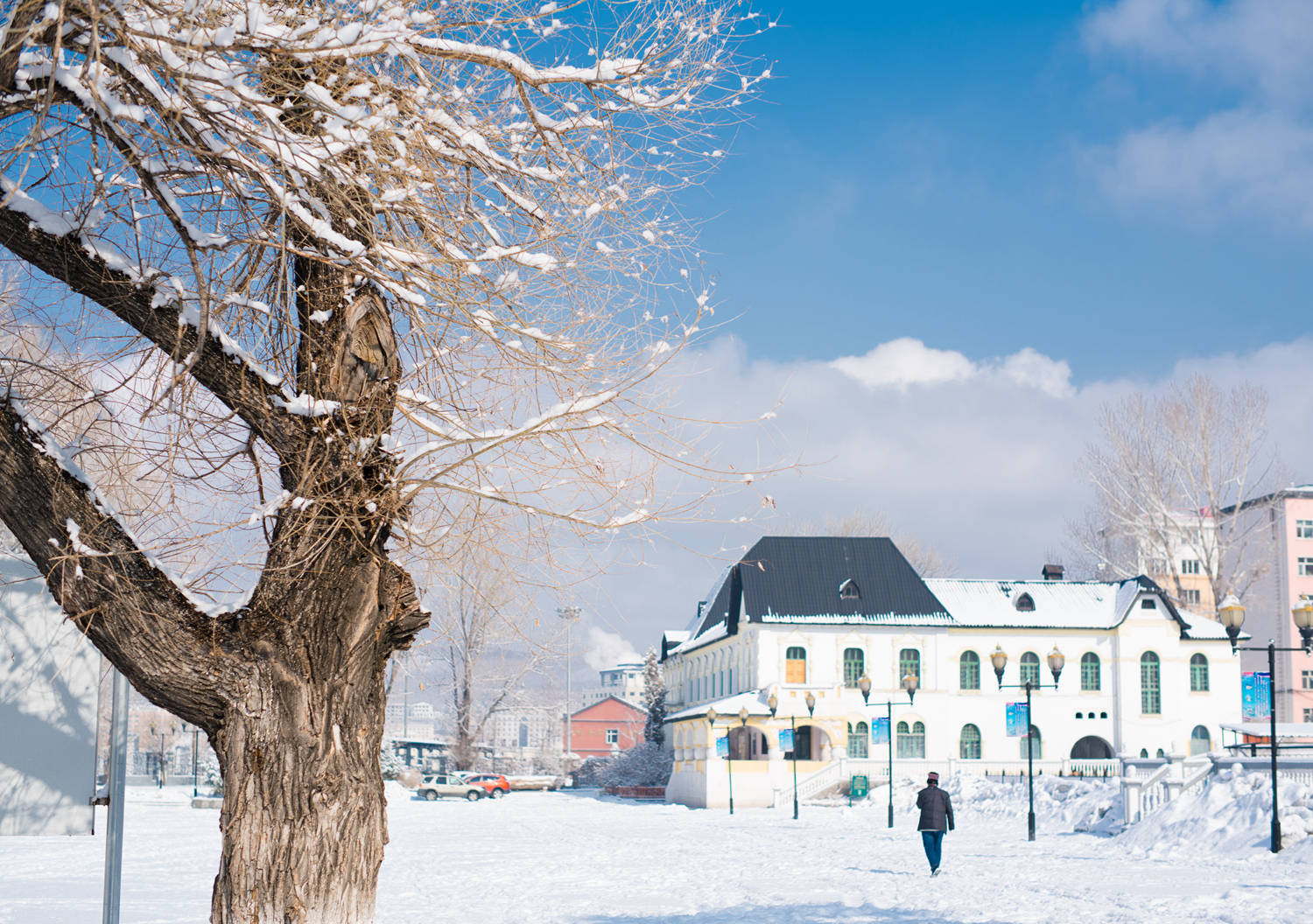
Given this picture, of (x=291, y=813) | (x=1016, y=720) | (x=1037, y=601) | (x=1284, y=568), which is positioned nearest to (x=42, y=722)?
(x=291, y=813)

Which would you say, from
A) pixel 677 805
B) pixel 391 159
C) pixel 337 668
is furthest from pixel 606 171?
pixel 677 805

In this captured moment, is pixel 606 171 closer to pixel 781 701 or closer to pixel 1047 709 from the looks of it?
pixel 781 701

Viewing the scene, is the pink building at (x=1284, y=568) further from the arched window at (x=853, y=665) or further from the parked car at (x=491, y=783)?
the parked car at (x=491, y=783)

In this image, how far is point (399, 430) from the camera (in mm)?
5504

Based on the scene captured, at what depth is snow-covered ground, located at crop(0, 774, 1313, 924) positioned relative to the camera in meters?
14.2

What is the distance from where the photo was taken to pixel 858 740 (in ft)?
175

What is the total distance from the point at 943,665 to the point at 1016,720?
4600 mm

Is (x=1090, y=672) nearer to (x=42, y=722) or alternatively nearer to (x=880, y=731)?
(x=880, y=731)

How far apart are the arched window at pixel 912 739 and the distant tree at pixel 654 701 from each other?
14.4 metres

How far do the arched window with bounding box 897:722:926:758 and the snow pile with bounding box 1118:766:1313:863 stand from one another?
29903 mm

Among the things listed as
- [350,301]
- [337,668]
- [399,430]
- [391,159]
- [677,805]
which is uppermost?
[391,159]

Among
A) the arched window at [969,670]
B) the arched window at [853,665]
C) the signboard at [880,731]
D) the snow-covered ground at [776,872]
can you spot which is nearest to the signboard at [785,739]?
the signboard at [880,731]

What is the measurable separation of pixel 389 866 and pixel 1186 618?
46888 mm

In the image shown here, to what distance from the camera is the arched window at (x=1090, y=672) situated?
187 feet
